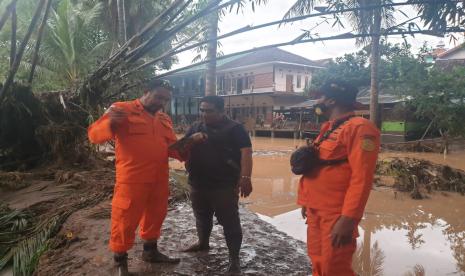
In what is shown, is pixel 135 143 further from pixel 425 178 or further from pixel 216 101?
pixel 425 178

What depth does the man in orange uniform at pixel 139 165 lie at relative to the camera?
283cm

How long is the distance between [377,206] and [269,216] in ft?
7.84

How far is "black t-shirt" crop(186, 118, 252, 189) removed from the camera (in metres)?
3.15

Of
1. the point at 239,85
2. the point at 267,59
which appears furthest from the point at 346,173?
the point at 239,85

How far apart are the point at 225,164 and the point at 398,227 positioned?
426cm

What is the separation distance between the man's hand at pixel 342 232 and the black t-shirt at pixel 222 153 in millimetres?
1173

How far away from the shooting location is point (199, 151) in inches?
127

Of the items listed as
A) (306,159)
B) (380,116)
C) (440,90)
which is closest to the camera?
(306,159)

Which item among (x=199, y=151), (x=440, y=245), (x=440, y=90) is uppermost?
(x=440, y=90)

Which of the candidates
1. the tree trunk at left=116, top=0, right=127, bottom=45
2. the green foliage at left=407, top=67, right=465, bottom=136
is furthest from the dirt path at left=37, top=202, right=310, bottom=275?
the green foliage at left=407, top=67, right=465, bottom=136

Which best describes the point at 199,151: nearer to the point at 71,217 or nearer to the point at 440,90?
the point at 71,217

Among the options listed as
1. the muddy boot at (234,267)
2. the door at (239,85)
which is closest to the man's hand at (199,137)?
the muddy boot at (234,267)

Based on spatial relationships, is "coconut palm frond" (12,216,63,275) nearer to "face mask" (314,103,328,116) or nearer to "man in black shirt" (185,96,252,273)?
"man in black shirt" (185,96,252,273)

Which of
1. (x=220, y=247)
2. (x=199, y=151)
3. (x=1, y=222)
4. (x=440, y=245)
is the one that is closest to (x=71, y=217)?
(x=1, y=222)
